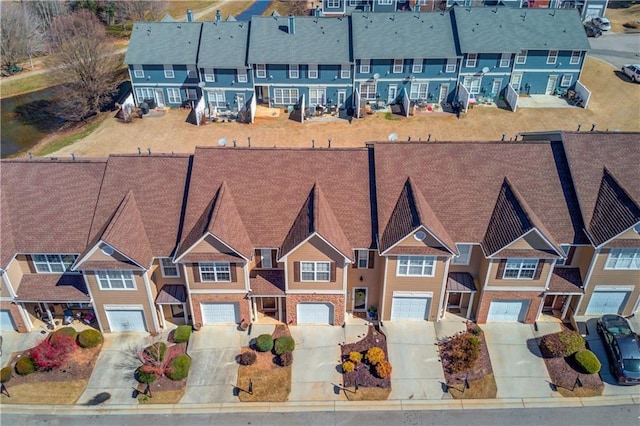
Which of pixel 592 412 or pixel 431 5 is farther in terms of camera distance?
pixel 431 5

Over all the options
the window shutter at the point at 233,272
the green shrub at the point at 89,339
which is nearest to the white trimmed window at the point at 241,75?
the window shutter at the point at 233,272

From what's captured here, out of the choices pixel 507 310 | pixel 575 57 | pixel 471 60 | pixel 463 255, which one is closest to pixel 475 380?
pixel 507 310

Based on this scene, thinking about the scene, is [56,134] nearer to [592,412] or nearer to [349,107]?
[349,107]

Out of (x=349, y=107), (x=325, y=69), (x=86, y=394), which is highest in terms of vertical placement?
(x=325, y=69)

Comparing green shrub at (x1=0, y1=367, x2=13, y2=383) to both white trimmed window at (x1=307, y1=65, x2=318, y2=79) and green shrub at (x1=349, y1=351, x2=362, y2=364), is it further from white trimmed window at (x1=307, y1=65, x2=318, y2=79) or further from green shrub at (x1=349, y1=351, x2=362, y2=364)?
white trimmed window at (x1=307, y1=65, x2=318, y2=79)

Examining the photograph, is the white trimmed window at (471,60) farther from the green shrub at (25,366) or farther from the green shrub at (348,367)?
the green shrub at (25,366)

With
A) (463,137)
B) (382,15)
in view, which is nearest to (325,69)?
(382,15)

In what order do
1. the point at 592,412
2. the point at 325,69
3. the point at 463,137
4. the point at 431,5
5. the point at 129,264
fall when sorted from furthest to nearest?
1. the point at 431,5
2. the point at 325,69
3. the point at 463,137
4. the point at 129,264
5. the point at 592,412

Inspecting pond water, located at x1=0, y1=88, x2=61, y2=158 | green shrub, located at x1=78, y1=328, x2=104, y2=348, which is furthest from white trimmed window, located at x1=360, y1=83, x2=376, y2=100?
green shrub, located at x1=78, y1=328, x2=104, y2=348
